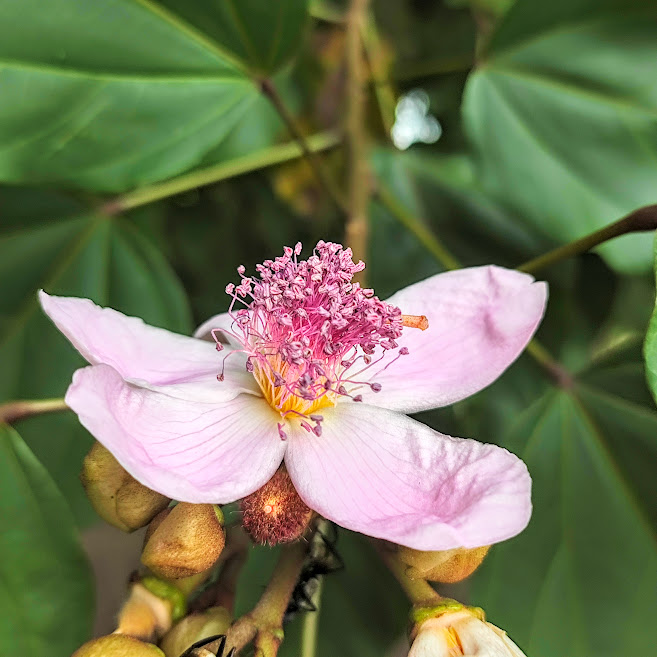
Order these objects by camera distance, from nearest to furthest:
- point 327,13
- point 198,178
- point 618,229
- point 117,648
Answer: point 117,648 → point 618,229 → point 198,178 → point 327,13

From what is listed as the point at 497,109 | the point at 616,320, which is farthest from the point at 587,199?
the point at 616,320

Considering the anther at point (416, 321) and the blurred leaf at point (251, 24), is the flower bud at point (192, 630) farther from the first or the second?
the blurred leaf at point (251, 24)

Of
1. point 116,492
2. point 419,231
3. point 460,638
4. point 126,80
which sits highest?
point 126,80

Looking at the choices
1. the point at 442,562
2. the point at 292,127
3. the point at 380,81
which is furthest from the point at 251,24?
the point at 442,562

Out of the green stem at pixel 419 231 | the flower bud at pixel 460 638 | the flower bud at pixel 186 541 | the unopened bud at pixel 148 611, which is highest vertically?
the green stem at pixel 419 231

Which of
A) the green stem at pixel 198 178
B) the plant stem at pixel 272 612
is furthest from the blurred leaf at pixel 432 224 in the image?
the plant stem at pixel 272 612

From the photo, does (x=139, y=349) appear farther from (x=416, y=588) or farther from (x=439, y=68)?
(x=439, y=68)

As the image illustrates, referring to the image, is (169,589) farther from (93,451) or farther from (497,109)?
(497,109)
